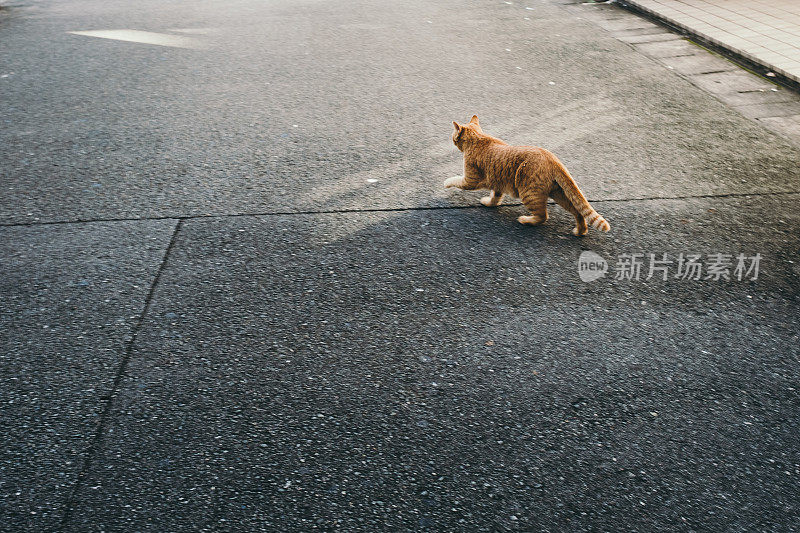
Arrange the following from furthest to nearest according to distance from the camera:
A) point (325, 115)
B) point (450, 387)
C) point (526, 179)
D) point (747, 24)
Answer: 1. point (747, 24)
2. point (325, 115)
3. point (526, 179)
4. point (450, 387)

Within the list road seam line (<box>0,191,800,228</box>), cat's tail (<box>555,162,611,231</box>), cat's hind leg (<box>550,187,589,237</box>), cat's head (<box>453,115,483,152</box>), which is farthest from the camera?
cat's head (<box>453,115,483,152</box>)

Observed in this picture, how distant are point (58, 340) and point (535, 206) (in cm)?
304

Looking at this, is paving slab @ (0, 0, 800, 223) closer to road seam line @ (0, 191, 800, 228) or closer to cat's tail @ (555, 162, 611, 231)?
road seam line @ (0, 191, 800, 228)

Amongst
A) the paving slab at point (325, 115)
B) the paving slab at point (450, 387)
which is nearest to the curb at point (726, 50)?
the paving slab at point (325, 115)

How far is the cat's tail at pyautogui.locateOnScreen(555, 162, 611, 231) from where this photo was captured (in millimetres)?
Result: 4352

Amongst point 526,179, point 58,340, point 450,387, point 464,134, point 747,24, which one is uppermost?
point 747,24

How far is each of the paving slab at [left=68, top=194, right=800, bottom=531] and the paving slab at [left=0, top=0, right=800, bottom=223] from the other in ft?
2.53

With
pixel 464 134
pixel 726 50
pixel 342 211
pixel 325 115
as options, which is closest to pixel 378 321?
pixel 342 211

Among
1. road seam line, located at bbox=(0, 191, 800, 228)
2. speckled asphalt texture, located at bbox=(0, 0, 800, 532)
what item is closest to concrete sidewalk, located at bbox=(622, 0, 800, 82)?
speckled asphalt texture, located at bbox=(0, 0, 800, 532)

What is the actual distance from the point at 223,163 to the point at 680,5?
8200mm

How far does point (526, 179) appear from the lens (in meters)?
4.52

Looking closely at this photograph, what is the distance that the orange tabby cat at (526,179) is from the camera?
14.5ft

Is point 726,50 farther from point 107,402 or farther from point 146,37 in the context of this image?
point 107,402

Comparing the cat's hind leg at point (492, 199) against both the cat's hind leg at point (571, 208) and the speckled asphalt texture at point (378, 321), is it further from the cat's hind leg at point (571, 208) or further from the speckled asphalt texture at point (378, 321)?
the cat's hind leg at point (571, 208)
